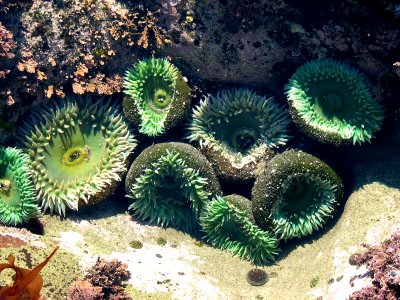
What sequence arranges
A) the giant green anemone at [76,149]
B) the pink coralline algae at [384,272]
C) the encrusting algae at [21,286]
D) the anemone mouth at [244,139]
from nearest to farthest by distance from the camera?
the pink coralline algae at [384,272]
the encrusting algae at [21,286]
the giant green anemone at [76,149]
the anemone mouth at [244,139]

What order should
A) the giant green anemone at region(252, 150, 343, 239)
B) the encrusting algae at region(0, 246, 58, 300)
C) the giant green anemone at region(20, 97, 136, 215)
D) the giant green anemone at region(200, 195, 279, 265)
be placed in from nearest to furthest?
1. the encrusting algae at region(0, 246, 58, 300)
2. the giant green anemone at region(252, 150, 343, 239)
3. the giant green anemone at region(200, 195, 279, 265)
4. the giant green anemone at region(20, 97, 136, 215)

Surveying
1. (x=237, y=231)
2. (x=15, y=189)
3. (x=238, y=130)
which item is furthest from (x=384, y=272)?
(x=15, y=189)

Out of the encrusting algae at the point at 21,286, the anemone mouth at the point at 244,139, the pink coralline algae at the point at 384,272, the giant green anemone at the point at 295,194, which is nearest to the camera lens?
the pink coralline algae at the point at 384,272

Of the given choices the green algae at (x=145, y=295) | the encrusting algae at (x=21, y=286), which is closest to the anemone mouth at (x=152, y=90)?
the green algae at (x=145, y=295)

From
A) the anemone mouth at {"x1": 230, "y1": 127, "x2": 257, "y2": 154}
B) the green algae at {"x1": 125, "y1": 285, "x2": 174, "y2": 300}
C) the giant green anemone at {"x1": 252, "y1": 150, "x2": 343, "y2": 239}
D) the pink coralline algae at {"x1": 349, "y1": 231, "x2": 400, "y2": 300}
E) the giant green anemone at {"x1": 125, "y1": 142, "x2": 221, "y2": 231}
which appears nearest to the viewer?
the pink coralline algae at {"x1": 349, "y1": 231, "x2": 400, "y2": 300}

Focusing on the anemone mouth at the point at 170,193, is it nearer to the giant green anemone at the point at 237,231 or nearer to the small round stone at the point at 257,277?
the giant green anemone at the point at 237,231

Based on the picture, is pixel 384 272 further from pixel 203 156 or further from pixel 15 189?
pixel 15 189

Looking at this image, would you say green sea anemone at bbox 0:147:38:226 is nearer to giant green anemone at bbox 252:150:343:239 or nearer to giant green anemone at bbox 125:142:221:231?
giant green anemone at bbox 125:142:221:231

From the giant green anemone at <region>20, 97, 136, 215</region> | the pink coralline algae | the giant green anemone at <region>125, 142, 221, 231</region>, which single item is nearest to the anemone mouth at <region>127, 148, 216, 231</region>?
the giant green anemone at <region>125, 142, 221, 231</region>
